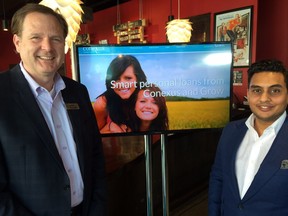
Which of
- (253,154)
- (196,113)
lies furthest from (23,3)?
(253,154)

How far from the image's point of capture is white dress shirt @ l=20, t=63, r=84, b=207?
3.94ft

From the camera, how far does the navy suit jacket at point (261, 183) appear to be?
122 cm

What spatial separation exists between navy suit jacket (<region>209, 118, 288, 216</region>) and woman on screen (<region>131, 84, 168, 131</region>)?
504 millimetres

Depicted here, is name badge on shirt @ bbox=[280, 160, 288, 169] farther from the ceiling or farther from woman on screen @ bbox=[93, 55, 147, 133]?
the ceiling

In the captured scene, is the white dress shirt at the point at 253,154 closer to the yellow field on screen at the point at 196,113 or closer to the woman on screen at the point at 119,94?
the yellow field on screen at the point at 196,113

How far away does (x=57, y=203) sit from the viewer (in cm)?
116

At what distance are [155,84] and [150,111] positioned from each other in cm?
19

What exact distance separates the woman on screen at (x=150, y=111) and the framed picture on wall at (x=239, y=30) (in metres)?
3.16

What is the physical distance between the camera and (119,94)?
5.84 ft

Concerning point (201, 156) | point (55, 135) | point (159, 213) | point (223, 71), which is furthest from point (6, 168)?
point (201, 156)

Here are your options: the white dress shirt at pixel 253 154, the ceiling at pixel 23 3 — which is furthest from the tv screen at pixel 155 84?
A: the ceiling at pixel 23 3

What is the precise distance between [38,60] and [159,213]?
2.26 metres

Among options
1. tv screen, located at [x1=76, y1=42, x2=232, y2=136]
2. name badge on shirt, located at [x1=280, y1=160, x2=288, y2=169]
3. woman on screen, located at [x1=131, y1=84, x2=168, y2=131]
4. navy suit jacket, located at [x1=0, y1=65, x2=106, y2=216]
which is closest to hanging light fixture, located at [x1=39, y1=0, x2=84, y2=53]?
tv screen, located at [x1=76, y1=42, x2=232, y2=136]

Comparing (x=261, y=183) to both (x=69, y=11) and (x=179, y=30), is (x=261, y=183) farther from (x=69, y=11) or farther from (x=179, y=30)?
(x=179, y=30)
